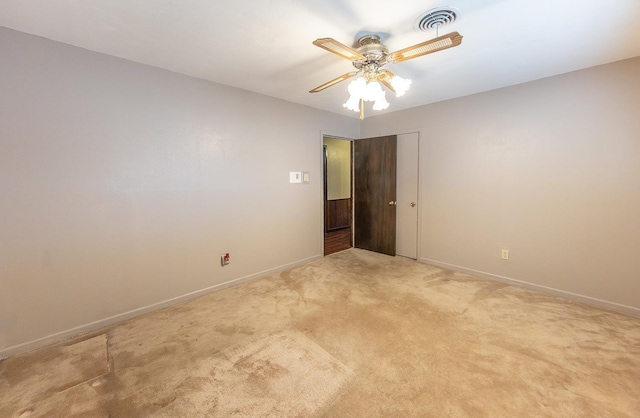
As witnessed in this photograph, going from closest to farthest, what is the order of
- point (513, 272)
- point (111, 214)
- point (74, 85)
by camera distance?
point (74, 85) < point (111, 214) < point (513, 272)

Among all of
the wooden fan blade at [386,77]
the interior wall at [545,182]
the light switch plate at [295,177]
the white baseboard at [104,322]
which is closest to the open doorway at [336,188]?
the light switch plate at [295,177]

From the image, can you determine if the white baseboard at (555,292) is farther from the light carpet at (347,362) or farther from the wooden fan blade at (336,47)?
the wooden fan blade at (336,47)

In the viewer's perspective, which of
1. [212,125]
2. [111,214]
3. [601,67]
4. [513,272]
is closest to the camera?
[111,214]

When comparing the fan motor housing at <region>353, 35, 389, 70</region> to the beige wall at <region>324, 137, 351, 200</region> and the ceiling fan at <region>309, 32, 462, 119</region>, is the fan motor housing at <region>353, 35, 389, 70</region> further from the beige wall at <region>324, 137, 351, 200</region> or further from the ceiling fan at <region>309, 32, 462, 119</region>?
the beige wall at <region>324, 137, 351, 200</region>

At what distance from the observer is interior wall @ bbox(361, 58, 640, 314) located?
249 cm

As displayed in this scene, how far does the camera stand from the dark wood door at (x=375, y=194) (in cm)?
431

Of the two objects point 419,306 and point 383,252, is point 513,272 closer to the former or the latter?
point 419,306

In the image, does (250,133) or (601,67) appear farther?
(250,133)

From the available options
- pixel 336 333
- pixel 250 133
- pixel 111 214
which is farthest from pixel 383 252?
pixel 111 214

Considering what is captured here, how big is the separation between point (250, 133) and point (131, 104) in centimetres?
124

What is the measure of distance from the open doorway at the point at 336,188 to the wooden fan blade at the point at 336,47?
13.7 feet

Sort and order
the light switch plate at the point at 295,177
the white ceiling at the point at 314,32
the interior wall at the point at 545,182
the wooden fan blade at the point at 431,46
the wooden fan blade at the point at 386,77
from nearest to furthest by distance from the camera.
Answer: the wooden fan blade at the point at 431,46
the white ceiling at the point at 314,32
the wooden fan blade at the point at 386,77
the interior wall at the point at 545,182
the light switch plate at the point at 295,177

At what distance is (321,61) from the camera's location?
2400 millimetres

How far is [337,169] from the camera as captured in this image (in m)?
6.52
